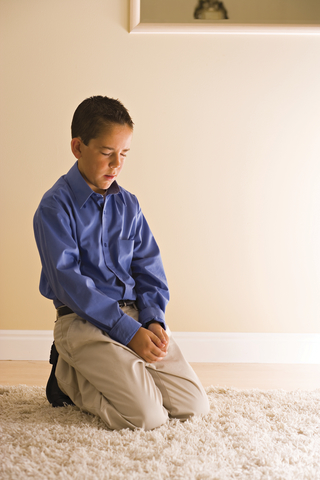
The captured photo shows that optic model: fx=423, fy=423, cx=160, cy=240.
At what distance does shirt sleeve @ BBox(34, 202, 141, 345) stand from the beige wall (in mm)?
688

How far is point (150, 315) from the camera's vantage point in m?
1.18

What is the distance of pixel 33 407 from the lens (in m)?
1.18

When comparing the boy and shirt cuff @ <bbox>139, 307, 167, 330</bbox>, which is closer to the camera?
the boy

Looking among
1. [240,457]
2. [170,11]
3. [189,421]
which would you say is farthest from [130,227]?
[170,11]

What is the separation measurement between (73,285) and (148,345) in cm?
25

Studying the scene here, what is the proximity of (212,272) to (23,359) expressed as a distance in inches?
34.0

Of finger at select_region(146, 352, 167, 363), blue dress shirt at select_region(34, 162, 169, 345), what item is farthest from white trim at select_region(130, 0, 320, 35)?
finger at select_region(146, 352, 167, 363)

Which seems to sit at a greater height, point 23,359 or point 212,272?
point 212,272

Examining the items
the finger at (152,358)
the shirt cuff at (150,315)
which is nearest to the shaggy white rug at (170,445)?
the finger at (152,358)

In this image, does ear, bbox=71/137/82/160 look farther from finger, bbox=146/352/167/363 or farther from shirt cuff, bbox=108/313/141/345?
finger, bbox=146/352/167/363

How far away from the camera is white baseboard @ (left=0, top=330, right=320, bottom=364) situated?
5.78 ft

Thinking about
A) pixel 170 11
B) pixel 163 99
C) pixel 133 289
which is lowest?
pixel 133 289

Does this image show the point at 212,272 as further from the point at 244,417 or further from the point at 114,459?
the point at 114,459

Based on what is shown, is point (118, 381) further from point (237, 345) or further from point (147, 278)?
point (237, 345)
